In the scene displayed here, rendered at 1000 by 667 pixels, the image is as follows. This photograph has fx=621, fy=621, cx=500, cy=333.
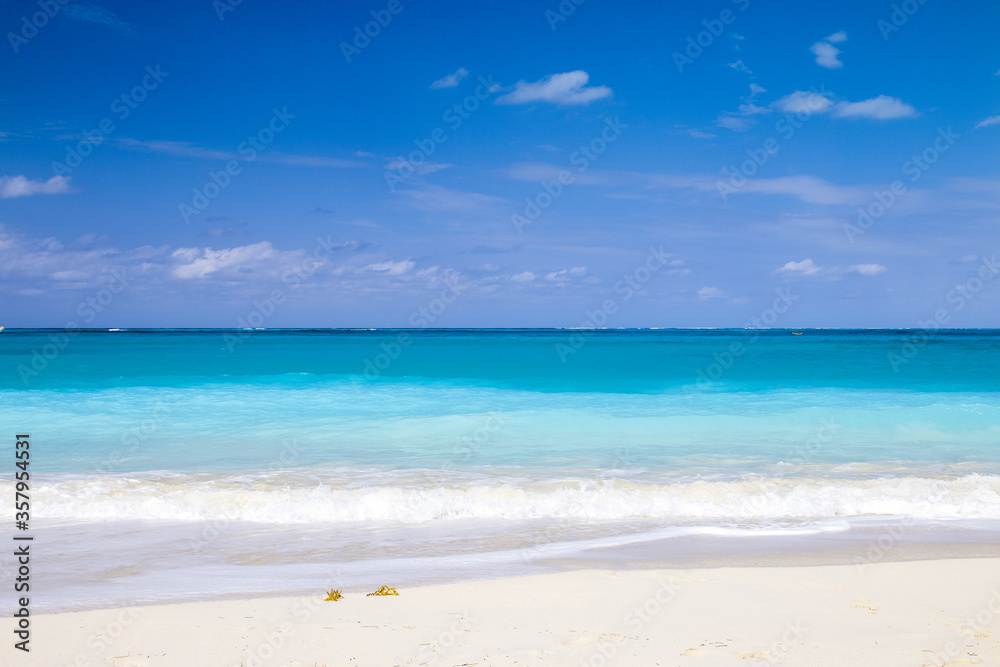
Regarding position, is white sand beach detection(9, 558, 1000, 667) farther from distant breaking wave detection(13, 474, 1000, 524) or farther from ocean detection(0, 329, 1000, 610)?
distant breaking wave detection(13, 474, 1000, 524)

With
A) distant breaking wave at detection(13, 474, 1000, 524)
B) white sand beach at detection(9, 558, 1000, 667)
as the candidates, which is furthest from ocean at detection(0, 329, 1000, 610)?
white sand beach at detection(9, 558, 1000, 667)

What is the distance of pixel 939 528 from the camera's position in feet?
22.1

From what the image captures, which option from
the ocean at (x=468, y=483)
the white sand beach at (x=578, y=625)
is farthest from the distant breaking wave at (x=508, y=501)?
the white sand beach at (x=578, y=625)

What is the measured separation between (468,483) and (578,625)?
15.1 feet

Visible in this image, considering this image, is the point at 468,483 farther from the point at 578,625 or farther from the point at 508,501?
the point at 578,625

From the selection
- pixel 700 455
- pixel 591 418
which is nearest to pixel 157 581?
pixel 700 455

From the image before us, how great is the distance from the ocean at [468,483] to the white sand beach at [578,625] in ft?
1.77

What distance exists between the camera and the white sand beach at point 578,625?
3.75 metres

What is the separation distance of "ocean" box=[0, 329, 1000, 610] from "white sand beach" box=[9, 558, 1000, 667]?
54 cm

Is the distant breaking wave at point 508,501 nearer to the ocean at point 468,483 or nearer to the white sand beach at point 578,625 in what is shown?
the ocean at point 468,483

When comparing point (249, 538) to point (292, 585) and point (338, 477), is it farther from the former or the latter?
point (338, 477)

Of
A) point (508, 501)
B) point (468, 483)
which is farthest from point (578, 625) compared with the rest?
point (468, 483)

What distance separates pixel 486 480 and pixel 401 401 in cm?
980

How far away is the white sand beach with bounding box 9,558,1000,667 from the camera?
3.75 metres
